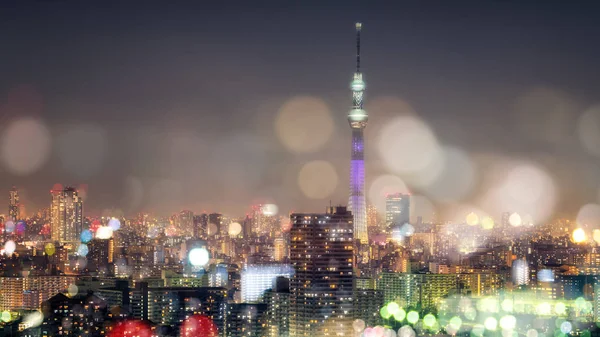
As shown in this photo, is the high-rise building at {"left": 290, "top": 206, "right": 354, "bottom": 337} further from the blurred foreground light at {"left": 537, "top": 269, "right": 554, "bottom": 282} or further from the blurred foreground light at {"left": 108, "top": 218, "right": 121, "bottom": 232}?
the blurred foreground light at {"left": 108, "top": 218, "right": 121, "bottom": 232}

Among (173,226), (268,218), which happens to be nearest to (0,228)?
(173,226)

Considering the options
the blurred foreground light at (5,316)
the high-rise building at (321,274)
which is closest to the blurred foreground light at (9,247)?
the blurred foreground light at (5,316)

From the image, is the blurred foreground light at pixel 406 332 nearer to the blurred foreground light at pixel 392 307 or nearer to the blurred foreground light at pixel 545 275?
the blurred foreground light at pixel 392 307

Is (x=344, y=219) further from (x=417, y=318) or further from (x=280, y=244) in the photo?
(x=280, y=244)

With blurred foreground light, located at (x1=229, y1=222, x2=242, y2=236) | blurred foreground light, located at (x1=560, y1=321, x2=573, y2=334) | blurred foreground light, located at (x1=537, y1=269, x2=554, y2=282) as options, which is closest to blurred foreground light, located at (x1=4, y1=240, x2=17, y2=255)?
blurred foreground light, located at (x1=229, y1=222, x2=242, y2=236)

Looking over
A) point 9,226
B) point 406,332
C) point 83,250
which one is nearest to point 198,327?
point 406,332

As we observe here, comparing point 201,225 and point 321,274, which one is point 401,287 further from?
point 201,225
